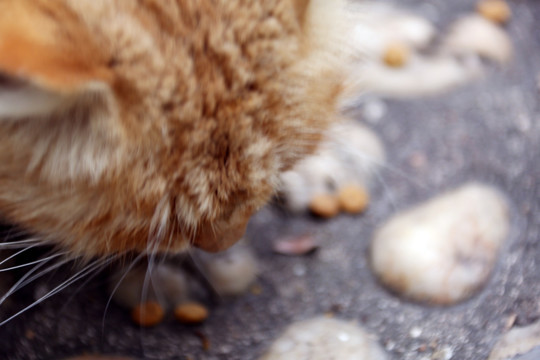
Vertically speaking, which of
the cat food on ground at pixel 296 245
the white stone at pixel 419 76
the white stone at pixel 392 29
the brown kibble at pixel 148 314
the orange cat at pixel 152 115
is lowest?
the cat food on ground at pixel 296 245

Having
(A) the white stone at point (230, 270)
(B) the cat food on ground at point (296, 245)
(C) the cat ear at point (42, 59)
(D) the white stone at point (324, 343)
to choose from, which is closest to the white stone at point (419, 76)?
(B) the cat food on ground at point (296, 245)

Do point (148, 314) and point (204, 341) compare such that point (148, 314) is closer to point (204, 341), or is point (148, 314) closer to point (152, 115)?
point (204, 341)

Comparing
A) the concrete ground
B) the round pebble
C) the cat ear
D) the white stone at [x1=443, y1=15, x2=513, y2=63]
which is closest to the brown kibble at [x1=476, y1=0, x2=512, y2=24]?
the white stone at [x1=443, y1=15, x2=513, y2=63]

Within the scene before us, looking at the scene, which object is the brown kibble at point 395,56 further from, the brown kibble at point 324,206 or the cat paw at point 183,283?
the cat paw at point 183,283

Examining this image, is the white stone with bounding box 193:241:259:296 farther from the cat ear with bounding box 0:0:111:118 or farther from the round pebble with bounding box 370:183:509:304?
the cat ear with bounding box 0:0:111:118

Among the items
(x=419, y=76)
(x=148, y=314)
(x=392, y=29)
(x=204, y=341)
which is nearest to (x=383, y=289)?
(x=204, y=341)
